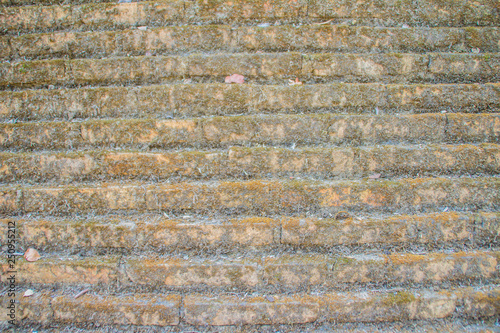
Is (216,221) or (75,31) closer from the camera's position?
(216,221)

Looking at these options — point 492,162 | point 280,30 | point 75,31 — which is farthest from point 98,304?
point 492,162

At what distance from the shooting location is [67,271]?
2.09 meters

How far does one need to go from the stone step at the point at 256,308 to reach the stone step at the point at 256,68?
74.7 inches

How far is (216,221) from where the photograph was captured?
2162 millimetres

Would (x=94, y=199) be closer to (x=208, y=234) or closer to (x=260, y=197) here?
(x=208, y=234)

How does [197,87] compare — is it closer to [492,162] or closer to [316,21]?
[316,21]

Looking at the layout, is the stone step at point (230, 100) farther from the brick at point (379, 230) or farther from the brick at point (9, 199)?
the brick at point (379, 230)

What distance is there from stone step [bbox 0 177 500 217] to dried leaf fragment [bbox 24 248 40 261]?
0.32m

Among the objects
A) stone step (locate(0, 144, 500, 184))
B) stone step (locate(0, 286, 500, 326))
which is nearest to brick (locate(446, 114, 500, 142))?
stone step (locate(0, 144, 500, 184))

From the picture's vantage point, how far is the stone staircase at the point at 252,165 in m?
2.04

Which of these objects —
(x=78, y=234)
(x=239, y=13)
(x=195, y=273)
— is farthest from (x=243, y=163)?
(x=239, y=13)

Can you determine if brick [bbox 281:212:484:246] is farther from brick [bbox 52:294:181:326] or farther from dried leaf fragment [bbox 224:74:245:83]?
dried leaf fragment [bbox 224:74:245:83]

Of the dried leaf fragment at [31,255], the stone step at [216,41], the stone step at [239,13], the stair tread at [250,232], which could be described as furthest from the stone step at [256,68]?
the dried leaf fragment at [31,255]

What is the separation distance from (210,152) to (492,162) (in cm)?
248
